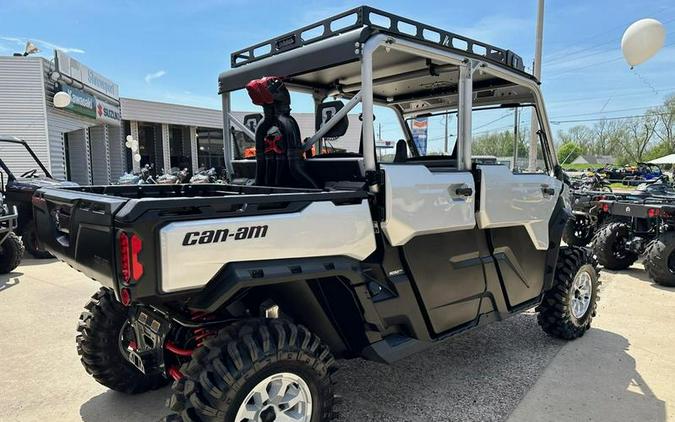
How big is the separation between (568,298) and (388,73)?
8.68ft

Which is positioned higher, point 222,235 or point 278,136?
point 278,136

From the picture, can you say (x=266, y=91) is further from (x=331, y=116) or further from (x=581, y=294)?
(x=581, y=294)

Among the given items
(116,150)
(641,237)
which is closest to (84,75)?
(116,150)

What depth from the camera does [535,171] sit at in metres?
4.32

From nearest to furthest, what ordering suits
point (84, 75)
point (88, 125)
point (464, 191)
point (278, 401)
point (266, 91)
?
point (278, 401), point (266, 91), point (464, 191), point (84, 75), point (88, 125)

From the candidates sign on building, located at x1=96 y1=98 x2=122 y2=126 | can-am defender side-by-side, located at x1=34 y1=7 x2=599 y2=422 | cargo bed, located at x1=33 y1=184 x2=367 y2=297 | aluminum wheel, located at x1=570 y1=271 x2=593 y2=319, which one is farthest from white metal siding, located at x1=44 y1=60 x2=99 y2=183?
aluminum wheel, located at x1=570 y1=271 x2=593 y2=319

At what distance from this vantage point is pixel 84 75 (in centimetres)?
1794

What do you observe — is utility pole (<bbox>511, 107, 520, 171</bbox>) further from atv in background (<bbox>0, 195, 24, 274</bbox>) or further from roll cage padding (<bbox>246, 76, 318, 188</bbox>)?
atv in background (<bbox>0, 195, 24, 274</bbox>)

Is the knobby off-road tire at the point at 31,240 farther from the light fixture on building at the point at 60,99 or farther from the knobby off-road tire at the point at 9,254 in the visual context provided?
the light fixture on building at the point at 60,99

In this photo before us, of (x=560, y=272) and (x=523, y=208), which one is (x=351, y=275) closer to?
(x=523, y=208)

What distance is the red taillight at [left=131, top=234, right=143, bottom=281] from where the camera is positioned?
203 centimetres

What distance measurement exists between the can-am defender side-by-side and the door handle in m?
0.02

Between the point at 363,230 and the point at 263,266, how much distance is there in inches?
27.0

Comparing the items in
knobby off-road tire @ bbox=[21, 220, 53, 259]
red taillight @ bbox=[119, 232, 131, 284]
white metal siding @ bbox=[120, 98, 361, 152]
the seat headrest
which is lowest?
knobby off-road tire @ bbox=[21, 220, 53, 259]
